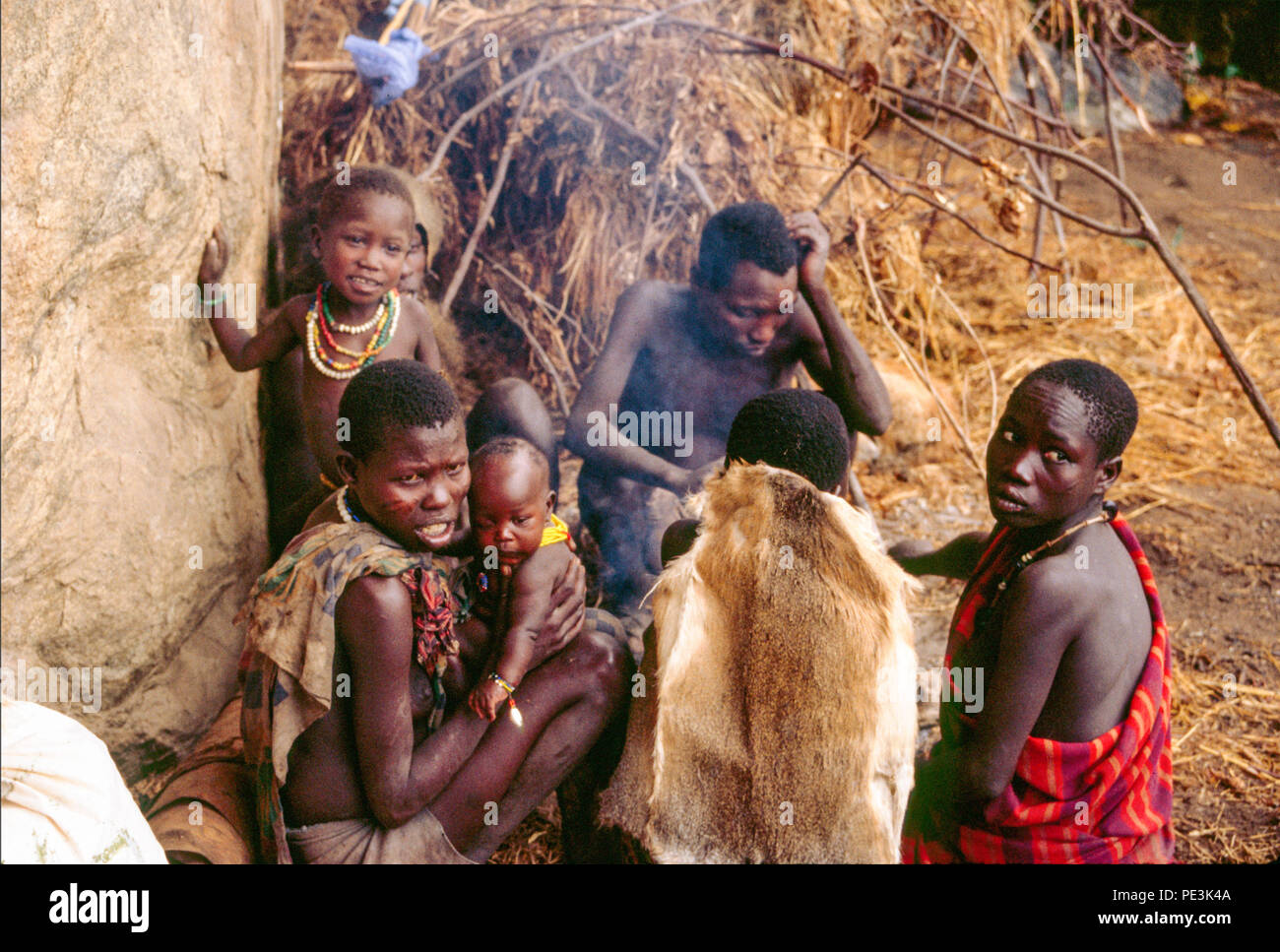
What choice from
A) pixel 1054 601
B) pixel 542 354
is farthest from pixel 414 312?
pixel 1054 601

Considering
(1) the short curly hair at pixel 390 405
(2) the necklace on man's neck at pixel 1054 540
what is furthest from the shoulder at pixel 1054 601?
(1) the short curly hair at pixel 390 405

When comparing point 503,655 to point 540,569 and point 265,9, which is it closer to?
point 540,569

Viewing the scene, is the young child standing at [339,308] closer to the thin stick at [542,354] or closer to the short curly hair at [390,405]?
the short curly hair at [390,405]

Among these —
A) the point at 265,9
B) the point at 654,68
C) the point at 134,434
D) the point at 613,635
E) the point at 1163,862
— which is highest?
the point at 654,68

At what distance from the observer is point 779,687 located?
6.23ft

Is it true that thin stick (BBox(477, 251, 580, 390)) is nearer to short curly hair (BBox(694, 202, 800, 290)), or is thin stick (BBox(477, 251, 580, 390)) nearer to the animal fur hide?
short curly hair (BBox(694, 202, 800, 290))

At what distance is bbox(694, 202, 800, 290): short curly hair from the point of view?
2961 mm

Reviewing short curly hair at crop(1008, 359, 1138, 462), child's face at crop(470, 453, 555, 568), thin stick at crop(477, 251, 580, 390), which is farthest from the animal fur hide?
thin stick at crop(477, 251, 580, 390)

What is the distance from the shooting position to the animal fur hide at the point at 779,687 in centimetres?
183

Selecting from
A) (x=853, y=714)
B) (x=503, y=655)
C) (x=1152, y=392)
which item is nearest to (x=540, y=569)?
(x=503, y=655)

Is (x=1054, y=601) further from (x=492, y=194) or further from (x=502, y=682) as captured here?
(x=492, y=194)

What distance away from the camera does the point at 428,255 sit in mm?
4039
